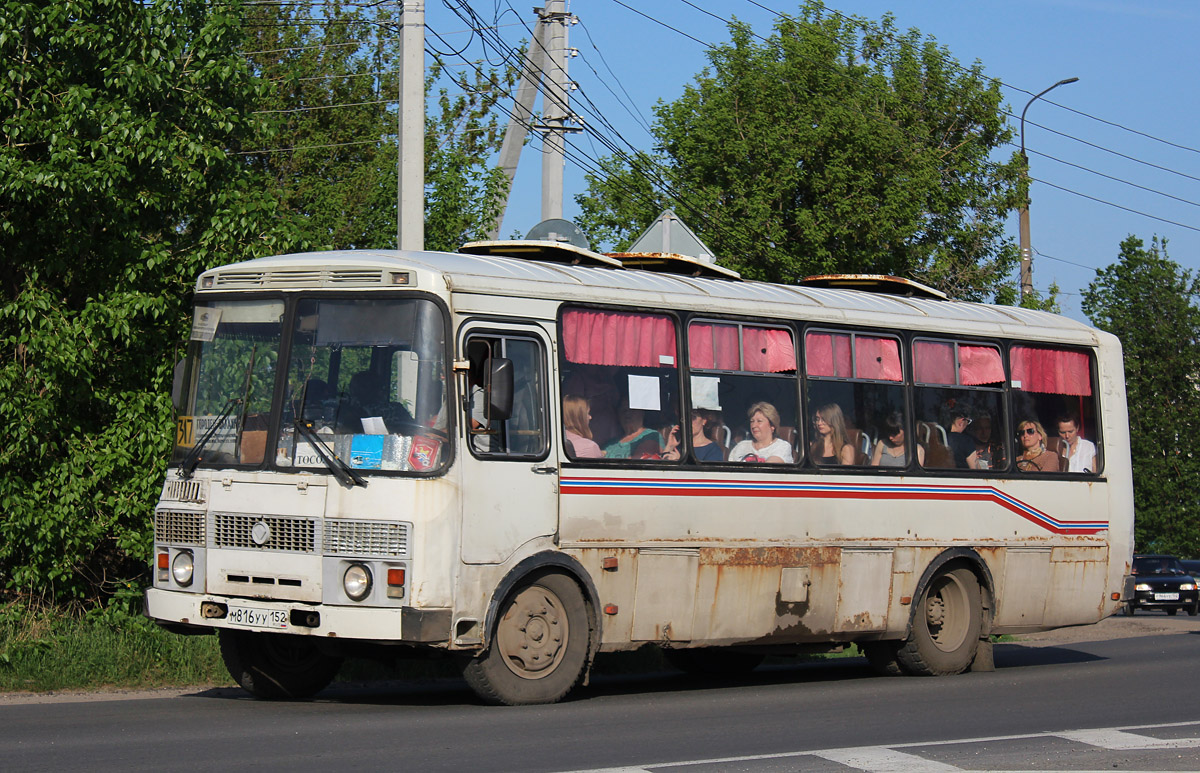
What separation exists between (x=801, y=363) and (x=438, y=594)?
4.33m

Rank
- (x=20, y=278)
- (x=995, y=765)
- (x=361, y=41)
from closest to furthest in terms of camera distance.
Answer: (x=995, y=765), (x=20, y=278), (x=361, y=41)

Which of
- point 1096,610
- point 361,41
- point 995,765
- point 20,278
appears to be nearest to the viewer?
point 995,765

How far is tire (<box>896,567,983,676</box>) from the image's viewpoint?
1407 cm

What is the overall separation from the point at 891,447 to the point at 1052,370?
2665mm

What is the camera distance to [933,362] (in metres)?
14.4

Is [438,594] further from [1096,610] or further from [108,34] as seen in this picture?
[1096,610]

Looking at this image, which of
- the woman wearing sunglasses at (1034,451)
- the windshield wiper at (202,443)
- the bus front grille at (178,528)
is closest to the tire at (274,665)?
the bus front grille at (178,528)

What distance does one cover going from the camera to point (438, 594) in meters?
10.1

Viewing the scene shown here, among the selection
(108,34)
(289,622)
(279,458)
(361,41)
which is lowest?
(289,622)

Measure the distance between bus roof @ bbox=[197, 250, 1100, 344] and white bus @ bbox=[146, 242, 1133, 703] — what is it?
0.08 feet

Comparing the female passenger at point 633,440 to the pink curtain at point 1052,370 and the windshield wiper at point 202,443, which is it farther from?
the pink curtain at point 1052,370

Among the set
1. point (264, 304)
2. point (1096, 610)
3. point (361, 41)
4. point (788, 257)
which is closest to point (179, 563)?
point (264, 304)

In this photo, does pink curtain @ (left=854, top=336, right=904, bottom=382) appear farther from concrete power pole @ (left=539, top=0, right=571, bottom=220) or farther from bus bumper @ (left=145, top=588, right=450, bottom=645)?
concrete power pole @ (left=539, top=0, right=571, bottom=220)

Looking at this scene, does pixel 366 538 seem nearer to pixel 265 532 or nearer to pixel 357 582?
pixel 357 582
